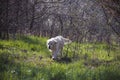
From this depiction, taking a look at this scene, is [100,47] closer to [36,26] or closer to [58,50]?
[58,50]

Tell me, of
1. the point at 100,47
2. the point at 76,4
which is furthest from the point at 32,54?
the point at 76,4

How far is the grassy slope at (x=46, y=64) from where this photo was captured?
5372 millimetres

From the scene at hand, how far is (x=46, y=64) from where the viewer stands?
22.0 ft

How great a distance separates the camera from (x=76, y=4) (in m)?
14.7

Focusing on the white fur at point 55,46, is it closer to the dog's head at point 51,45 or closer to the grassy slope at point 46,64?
the dog's head at point 51,45

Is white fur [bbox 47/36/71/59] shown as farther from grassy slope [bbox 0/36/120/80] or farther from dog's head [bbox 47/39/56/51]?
grassy slope [bbox 0/36/120/80]

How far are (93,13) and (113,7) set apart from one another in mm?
6548

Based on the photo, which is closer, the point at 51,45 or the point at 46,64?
the point at 46,64

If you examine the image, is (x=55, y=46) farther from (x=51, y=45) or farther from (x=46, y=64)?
(x=46, y=64)

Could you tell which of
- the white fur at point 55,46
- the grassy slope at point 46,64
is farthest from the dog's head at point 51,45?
the grassy slope at point 46,64

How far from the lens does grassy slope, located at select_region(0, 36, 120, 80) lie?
5.37m

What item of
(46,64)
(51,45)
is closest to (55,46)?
(51,45)

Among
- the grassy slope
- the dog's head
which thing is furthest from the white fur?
the grassy slope

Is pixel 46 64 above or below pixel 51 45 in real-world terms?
below
